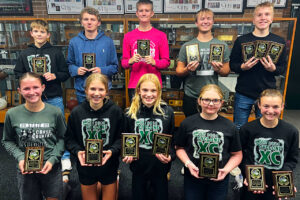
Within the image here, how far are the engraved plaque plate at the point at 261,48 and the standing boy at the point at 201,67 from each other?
0.31m

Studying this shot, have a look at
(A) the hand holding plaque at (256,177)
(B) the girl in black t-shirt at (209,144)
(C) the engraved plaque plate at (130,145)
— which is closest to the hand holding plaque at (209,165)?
(B) the girl in black t-shirt at (209,144)

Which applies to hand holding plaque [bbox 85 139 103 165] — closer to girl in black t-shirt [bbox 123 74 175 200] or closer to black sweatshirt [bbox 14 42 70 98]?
girl in black t-shirt [bbox 123 74 175 200]

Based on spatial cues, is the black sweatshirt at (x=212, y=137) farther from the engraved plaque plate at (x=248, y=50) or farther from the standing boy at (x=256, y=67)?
the engraved plaque plate at (x=248, y=50)

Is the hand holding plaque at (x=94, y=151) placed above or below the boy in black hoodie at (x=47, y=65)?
below

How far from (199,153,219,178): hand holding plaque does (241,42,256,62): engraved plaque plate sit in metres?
1.28

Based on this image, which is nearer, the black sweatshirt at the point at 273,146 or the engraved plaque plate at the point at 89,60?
the black sweatshirt at the point at 273,146

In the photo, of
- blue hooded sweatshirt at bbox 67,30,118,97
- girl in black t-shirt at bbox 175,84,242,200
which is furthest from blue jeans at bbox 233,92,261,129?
blue hooded sweatshirt at bbox 67,30,118,97

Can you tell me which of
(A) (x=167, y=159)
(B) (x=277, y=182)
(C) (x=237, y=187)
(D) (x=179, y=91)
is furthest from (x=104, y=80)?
(D) (x=179, y=91)

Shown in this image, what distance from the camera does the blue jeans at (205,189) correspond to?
6.31 ft

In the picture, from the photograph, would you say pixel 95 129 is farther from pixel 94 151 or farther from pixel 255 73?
pixel 255 73

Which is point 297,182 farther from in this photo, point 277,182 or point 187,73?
point 187,73

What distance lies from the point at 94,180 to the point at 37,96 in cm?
87

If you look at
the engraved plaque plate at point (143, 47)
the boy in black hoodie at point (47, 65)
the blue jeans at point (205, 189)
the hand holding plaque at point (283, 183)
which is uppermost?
the engraved plaque plate at point (143, 47)

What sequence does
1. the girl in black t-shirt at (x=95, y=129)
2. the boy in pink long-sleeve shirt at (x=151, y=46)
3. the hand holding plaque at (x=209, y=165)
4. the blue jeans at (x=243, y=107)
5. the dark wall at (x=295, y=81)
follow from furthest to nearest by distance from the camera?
the dark wall at (x=295, y=81) < the boy in pink long-sleeve shirt at (x=151, y=46) < the blue jeans at (x=243, y=107) < the girl in black t-shirt at (x=95, y=129) < the hand holding plaque at (x=209, y=165)
